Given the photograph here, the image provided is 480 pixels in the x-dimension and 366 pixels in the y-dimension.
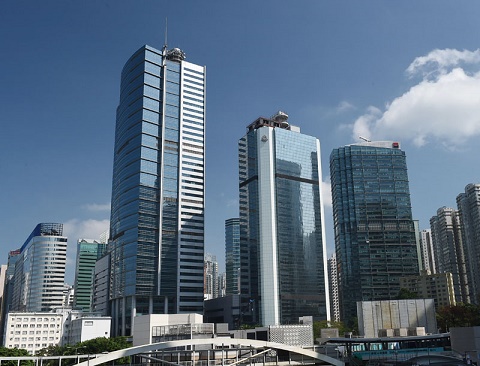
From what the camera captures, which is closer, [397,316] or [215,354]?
[215,354]

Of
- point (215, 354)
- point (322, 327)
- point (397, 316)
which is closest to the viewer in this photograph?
point (215, 354)

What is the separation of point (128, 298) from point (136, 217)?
107 ft

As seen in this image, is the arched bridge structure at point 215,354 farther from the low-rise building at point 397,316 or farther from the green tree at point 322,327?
the green tree at point 322,327

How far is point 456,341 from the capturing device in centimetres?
9181

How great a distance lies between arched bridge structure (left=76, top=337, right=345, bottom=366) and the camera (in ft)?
A: 229

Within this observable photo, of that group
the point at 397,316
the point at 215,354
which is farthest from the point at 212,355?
the point at 397,316

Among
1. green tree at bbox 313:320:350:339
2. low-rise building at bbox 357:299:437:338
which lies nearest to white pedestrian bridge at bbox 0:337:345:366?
low-rise building at bbox 357:299:437:338

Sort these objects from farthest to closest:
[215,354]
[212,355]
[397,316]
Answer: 1. [397,316]
2. [215,354]
3. [212,355]

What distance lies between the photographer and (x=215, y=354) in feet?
283

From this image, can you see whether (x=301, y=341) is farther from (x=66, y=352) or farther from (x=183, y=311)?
(x=183, y=311)

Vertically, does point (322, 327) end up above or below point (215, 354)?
above

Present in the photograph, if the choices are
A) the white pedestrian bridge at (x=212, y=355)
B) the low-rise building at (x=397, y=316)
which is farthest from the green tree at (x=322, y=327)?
the white pedestrian bridge at (x=212, y=355)

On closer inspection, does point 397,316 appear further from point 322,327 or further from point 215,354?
point 215,354

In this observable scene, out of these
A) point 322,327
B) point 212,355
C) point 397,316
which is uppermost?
point 397,316
